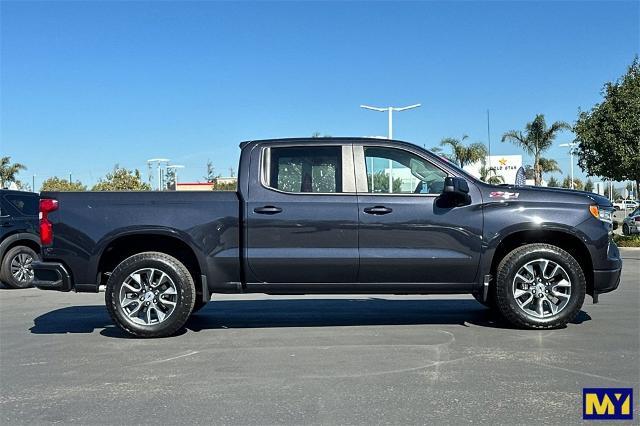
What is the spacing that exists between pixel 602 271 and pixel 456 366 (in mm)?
2222

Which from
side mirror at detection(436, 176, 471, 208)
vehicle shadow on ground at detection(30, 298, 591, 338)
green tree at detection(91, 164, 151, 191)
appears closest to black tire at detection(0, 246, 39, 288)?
vehicle shadow on ground at detection(30, 298, 591, 338)

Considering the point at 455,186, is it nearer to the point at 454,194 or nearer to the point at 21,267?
the point at 454,194

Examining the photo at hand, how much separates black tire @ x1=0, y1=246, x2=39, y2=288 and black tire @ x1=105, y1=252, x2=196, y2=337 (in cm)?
639

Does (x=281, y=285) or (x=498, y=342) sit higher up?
(x=281, y=285)

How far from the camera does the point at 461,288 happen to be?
6086 millimetres

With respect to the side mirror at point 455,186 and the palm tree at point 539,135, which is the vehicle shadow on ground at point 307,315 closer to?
the side mirror at point 455,186

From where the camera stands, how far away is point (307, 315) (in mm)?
7383

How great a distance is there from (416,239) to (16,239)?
28.5ft

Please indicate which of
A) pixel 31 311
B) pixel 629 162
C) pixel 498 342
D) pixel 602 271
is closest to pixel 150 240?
pixel 31 311

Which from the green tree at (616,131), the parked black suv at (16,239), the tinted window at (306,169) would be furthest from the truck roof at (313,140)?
the green tree at (616,131)

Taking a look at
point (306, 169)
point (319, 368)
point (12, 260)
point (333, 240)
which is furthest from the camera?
point (12, 260)

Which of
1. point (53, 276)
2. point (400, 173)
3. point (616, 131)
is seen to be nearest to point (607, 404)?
point (400, 173)

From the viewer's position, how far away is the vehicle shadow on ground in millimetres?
6801

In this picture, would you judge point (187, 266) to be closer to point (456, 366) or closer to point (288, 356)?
point (288, 356)
